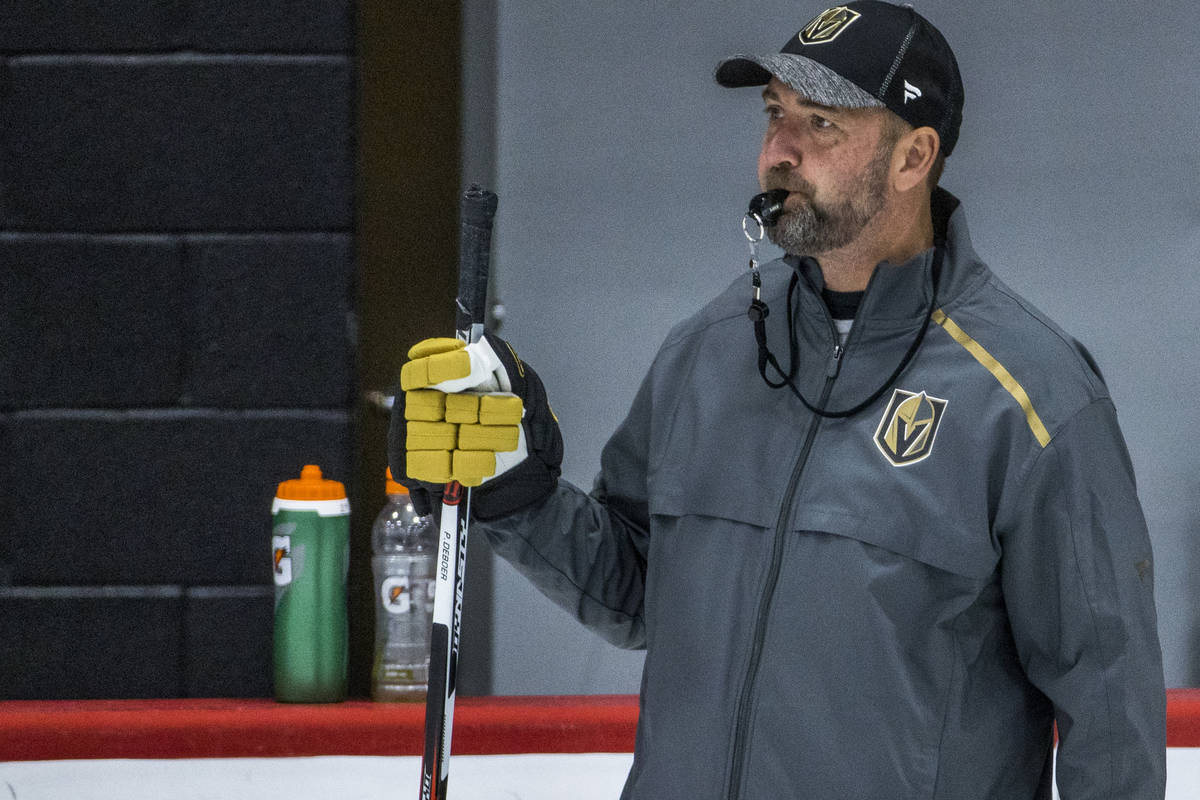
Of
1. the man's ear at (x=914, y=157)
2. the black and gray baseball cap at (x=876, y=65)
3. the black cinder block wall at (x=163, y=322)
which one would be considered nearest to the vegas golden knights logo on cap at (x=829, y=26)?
the black and gray baseball cap at (x=876, y=65)

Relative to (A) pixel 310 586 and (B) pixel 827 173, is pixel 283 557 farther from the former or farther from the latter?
(B) pixel 827 173

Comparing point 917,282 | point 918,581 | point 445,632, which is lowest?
point 445,632

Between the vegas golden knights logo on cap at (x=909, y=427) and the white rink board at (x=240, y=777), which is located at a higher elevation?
the vegas golden knights logo on cap at (x=909, y=427)

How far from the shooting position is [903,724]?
128 cm

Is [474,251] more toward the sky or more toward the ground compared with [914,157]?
more toward the ground

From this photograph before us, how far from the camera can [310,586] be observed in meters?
2.08

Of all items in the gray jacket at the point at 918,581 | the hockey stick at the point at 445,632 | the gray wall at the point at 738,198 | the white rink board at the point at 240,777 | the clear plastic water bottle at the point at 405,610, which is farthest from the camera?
the gray wall at the point at 738,198

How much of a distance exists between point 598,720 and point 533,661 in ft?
1.58

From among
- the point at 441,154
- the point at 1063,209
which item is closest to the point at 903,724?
the point at 441,154

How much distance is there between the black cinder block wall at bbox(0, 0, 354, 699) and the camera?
2176 millimetres

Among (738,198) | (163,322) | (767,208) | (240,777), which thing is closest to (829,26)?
(767,208)

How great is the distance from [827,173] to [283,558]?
108cm

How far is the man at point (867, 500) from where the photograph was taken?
1.27m

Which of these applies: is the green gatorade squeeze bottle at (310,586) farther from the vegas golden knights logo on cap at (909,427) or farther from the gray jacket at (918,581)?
the vegas golden knights logo on cap at (909,427)
